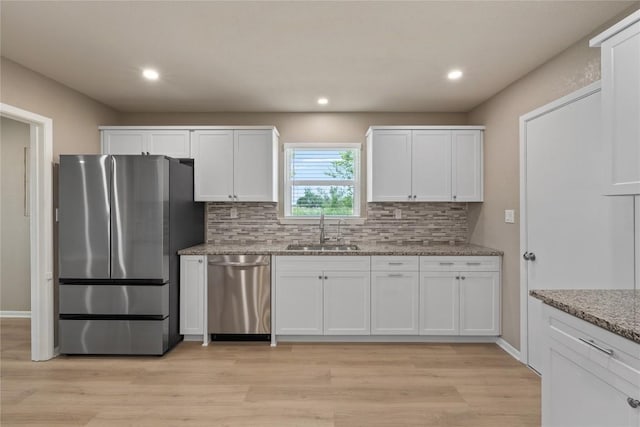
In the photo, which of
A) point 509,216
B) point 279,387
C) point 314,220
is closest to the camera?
point 279,387

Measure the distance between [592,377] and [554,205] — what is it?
5.37ft

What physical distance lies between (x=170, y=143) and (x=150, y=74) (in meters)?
0.96

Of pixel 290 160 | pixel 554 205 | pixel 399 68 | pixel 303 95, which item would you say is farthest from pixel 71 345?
pixel 554 205

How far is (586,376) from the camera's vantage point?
1.49 metres

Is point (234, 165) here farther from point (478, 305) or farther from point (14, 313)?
point (14, 313)

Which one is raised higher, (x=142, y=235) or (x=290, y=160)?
(x=290, y=160)

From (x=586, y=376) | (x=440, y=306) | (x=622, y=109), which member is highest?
(x=622, y=109)

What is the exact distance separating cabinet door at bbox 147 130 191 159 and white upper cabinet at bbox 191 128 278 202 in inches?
3.5

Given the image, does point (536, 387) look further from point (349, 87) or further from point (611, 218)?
point (349, 87)

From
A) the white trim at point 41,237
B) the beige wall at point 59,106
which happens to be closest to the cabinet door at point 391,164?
the beige wall at point 59,106

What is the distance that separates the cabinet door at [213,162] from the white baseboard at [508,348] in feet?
10.1

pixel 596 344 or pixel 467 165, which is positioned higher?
pixel 467 165

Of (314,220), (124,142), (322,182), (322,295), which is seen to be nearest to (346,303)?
(322,295)

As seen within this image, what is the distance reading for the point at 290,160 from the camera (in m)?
4.39
